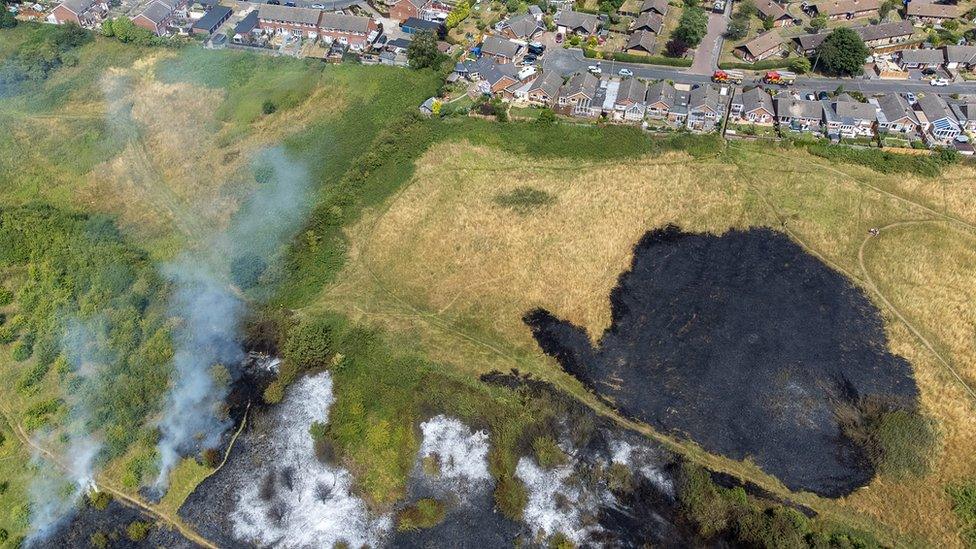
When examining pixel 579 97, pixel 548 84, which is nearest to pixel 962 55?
pixel 579 97

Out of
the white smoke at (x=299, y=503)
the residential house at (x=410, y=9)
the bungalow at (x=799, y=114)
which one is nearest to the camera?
the white smoke at (x=299, y=503)

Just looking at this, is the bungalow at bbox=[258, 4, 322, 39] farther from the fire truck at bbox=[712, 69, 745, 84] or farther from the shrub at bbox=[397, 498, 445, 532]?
the shrub at bbox=[397, 498, 445, 532]

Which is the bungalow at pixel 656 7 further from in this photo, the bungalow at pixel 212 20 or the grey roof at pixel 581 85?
the bungalow at pixel 212 20

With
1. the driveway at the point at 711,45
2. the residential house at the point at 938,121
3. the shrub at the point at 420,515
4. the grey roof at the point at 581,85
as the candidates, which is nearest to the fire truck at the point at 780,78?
the driveway at the point at 711,45

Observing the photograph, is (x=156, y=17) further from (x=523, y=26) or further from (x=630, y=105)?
(x=630, y=105)

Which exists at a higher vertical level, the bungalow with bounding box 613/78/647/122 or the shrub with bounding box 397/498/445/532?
the bungalow with bounding box 613/78/647/122

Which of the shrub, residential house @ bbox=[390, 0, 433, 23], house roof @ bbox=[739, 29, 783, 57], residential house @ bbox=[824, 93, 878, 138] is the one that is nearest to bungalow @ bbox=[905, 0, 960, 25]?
house roof @ bbox=[739, 29, 783, 57]

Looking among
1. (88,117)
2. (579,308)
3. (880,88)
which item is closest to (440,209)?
(579,308)
